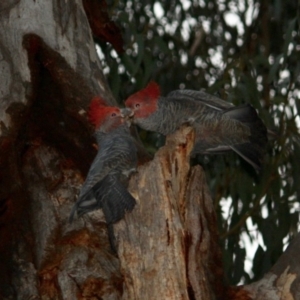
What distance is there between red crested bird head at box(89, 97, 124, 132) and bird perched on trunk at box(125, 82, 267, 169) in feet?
0.92

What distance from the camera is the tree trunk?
119 inches

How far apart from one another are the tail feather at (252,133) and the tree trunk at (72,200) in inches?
24.4

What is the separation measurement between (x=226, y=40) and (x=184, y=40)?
48 centimetres

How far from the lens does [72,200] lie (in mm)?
3504

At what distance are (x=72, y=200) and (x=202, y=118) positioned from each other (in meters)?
0.91

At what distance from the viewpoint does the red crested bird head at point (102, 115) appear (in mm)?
3619

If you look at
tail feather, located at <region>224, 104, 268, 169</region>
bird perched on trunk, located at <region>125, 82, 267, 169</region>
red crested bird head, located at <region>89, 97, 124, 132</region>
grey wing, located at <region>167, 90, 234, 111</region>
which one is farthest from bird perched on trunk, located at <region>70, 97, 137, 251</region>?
tail feather, located at <region>224, 104, 268, 169</region>

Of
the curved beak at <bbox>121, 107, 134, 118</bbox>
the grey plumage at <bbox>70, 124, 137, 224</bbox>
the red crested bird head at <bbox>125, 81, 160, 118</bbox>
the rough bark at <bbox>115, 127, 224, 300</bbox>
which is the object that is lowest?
the rough bark at <bbox>115, 127, 224, 300</bbox>

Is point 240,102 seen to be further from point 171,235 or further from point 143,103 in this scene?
point 171,235

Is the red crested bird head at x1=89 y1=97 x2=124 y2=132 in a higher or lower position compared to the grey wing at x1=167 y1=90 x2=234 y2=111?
lower

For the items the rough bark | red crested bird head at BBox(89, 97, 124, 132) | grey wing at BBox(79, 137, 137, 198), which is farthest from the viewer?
red crested bird head at BBox(89, 97, 124, 132)

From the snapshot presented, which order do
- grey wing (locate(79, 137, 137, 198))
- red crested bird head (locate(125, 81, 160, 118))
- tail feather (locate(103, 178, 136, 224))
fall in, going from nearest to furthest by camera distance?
1. tail feather (locate(103, 178, 136, 224))
2. grey wing (locate(79, 137, 137, 198))
3. red crested bird head (locate(125, 81, 160, 118))

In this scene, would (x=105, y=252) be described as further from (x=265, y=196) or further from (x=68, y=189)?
(x=265, y=196)

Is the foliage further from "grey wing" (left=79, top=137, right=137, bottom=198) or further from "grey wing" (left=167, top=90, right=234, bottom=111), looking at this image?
"grey wing" (left=79, top=137, right=137, bottom=198)
